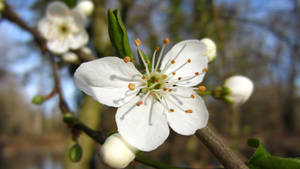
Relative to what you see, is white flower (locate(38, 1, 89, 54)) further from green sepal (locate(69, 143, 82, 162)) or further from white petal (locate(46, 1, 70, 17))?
green sepal (locate(69, 143, 82, 162))

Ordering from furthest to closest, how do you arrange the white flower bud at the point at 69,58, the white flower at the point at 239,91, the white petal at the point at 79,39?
the white flower bud at the point at 69,58
the white petal at the point at 79,39
the white flower at the point at 239,91

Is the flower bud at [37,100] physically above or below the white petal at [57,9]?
below

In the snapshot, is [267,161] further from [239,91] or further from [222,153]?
[239,91]

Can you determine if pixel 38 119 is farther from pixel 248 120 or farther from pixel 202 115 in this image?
pixel 202 115

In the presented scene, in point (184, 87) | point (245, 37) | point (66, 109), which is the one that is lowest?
point (245, 37)

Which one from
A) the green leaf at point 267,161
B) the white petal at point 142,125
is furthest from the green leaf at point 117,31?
the green leaf at point 267,161

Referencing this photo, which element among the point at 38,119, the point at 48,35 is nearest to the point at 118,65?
the point at 48,35

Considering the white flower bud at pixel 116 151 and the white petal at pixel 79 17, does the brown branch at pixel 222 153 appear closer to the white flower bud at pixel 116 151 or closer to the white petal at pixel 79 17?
the white flower bud at pixel 116 151
